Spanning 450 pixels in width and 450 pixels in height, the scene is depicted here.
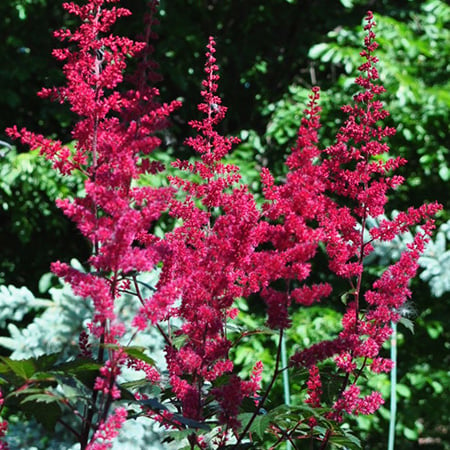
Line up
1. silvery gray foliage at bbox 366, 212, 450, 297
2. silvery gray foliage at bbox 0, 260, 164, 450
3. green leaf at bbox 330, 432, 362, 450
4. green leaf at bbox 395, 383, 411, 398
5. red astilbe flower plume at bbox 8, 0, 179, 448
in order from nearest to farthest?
red astilbe flower plume at bbox 8, 0, 179, 448
green leaf at bbox 330, 432, 362, 450
silvery gray foliage at bbox 0, 260, 164, 450
silvery gray foliage at bbox 366, 212, 450, 297
green leaf at bbox 395, 383, 411, 398

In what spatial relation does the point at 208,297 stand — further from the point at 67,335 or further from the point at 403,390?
the point at 403,390

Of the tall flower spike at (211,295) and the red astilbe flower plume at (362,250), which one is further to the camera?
the red astilbe flower plume at (362,250)

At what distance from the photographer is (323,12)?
481 cm

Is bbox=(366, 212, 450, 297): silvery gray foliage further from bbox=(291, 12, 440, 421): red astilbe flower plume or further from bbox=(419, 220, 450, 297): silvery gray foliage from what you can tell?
bbox=(291, 12, 440, 421): red astilbe flower plume

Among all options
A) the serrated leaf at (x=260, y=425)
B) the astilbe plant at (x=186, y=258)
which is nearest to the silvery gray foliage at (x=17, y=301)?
the astilbe plant at (x=186, y=258)

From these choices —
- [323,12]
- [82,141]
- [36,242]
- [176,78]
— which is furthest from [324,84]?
[82,141]

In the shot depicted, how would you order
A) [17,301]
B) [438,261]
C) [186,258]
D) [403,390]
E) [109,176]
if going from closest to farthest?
[109,176], [186,258], [17,301], [438,261], [403,390]

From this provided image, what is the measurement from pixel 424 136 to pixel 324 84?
2.39 ft

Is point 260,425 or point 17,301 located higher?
point 17,301

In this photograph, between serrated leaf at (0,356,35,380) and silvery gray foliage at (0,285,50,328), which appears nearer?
serrated leaf at (0,356,35,380)

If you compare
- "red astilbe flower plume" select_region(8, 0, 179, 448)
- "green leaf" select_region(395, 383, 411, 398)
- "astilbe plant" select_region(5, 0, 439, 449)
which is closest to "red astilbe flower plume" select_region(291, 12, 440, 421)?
"astilbe plant" select_region(5, 0, 439, 449)

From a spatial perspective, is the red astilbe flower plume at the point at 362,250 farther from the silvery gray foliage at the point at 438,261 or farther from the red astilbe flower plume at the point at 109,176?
the silvery gray foliage at the point at 438,261

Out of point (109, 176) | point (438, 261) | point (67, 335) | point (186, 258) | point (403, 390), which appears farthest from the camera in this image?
point (403, 390)

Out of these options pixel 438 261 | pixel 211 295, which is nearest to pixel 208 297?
pixel 211 295
